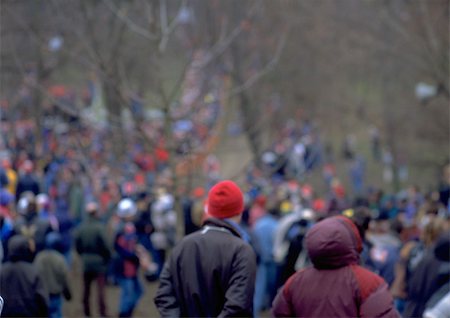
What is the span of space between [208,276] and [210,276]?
0.01m

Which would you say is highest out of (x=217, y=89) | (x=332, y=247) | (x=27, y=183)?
(x=217, y=89)

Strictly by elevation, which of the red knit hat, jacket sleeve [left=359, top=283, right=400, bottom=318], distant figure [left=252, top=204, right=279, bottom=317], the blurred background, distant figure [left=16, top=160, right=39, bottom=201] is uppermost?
the blurred background

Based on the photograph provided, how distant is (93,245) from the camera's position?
10.8 m

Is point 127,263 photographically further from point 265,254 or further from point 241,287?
point 241,287

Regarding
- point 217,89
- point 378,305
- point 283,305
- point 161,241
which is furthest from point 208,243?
point 161,241

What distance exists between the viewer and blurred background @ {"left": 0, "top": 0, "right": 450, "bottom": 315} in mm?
9445

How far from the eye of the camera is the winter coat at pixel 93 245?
10.8 m

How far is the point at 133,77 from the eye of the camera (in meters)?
15.8

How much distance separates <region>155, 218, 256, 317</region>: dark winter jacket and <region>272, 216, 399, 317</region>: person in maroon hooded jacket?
32 centimetres

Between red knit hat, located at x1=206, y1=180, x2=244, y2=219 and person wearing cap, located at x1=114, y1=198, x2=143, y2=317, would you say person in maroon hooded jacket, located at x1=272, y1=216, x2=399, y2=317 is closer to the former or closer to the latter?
red knit hat, located at x1=206, y1=180, x2=244, y2=219

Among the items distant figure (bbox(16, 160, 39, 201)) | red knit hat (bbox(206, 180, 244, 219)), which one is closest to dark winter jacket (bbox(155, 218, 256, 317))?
red knit hat (bbox(206, 180, 244, 219))

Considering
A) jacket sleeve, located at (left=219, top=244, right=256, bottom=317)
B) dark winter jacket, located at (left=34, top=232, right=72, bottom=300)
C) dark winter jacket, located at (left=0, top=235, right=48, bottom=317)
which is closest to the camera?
jacket sleeve, located at (left=219, top=244, right=256, bottom=317)

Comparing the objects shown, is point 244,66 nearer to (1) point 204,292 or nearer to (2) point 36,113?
(2) point 36,113

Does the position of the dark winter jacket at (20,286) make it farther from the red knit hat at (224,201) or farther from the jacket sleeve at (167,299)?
the red knit hat at (224,201)
